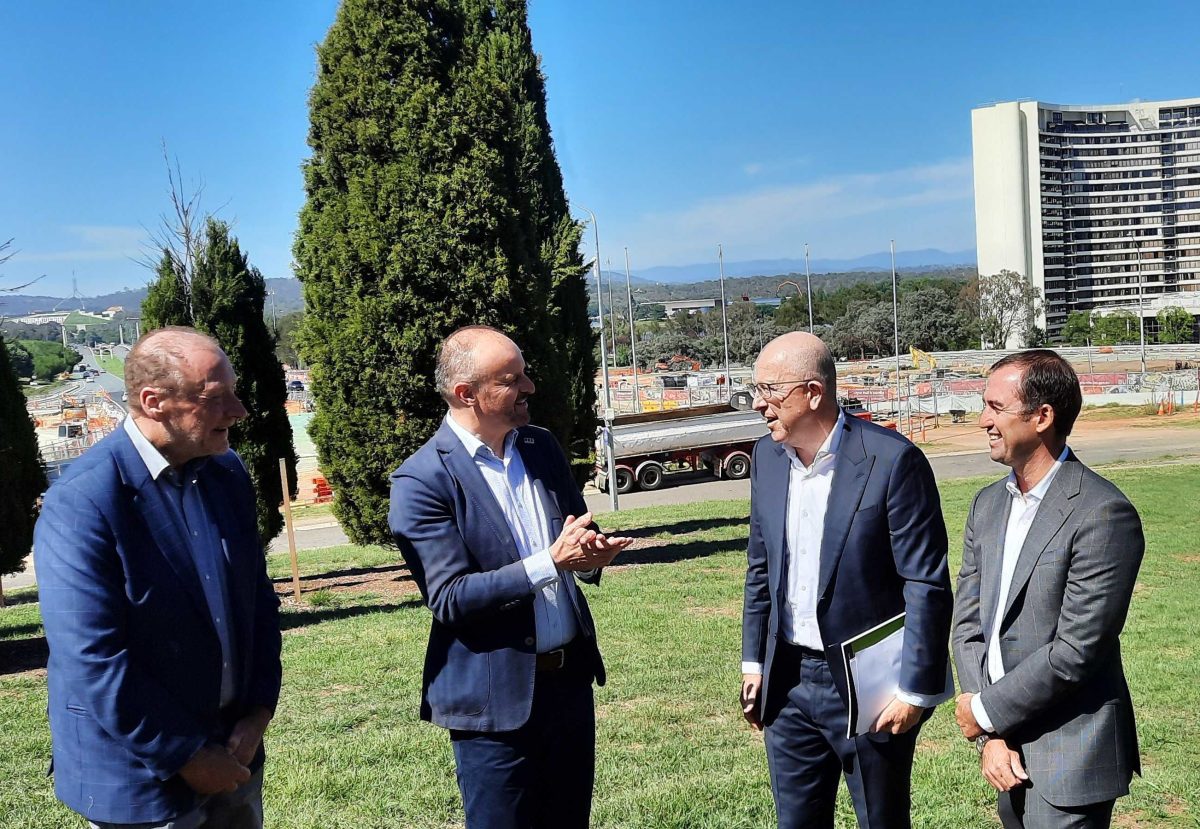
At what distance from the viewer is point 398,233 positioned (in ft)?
34.2

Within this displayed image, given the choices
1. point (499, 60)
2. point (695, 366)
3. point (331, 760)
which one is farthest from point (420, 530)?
point (695, 366)

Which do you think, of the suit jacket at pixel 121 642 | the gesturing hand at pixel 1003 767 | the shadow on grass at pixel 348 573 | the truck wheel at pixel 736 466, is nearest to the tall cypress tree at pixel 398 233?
the shadow on grass at pixel 348 573

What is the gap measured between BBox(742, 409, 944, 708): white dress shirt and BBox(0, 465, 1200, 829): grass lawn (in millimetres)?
1489

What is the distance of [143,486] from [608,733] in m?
3.65

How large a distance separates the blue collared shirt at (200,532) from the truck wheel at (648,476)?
84.2 feet

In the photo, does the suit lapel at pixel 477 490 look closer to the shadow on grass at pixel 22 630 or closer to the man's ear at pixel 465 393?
the man's ear at pixel 465 393

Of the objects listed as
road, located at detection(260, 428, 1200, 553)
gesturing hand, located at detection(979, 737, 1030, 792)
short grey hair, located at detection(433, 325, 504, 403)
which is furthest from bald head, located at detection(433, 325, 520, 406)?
road, located at detection(260, 428, 1200, 553)

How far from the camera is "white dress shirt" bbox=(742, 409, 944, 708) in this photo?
11.3ft

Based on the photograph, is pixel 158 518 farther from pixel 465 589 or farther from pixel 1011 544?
pixel 1011 544

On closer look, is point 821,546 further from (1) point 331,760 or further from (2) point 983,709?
(1) point 331,760

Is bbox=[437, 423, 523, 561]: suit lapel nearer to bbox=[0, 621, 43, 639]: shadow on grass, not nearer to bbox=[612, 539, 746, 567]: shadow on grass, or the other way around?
bbox=[0, 621, 43, 639]: shadow on grass

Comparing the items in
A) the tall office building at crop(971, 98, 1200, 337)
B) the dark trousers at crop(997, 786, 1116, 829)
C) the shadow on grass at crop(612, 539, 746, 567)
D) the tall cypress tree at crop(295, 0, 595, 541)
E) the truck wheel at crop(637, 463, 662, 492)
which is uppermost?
the tall office building at crop(971, 98, 1200, 337)

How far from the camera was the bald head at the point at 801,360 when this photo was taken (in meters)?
3.49

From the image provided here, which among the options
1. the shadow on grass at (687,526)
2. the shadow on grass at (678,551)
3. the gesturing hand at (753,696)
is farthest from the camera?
the shadow on grass at (687,526)
